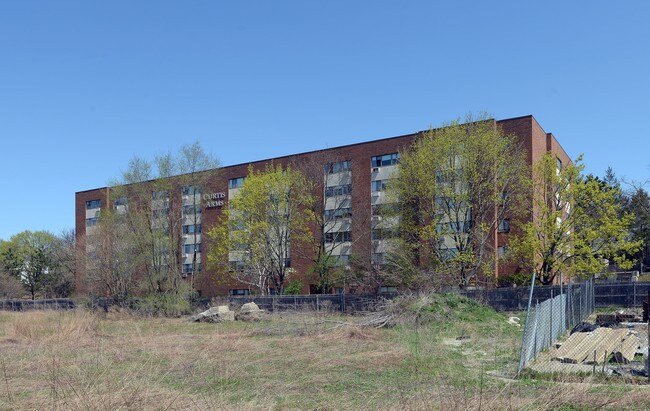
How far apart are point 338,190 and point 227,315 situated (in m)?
22.4

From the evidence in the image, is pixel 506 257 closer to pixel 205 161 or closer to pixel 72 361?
pixel 205 161

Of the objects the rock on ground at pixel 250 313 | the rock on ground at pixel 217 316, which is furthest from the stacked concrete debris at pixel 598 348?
the rock on ground at pixel 217 316

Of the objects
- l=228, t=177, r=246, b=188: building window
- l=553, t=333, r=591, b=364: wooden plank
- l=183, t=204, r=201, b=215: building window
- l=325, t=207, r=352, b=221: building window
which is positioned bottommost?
l=553, t=333, r=591, b=364: wooden plank

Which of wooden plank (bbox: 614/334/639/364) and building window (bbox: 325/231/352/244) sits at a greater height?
building window (bbox: 325/231/352/244)

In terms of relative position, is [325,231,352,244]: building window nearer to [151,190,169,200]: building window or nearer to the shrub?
the shrub

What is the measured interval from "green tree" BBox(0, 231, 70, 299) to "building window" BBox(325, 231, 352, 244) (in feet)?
121

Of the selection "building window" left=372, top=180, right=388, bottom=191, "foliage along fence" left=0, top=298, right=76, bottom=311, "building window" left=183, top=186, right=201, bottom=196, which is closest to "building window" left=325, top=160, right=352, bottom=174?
"building window" left=372, top=180, right=388, bottom=191

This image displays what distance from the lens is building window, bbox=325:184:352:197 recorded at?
5275 cm

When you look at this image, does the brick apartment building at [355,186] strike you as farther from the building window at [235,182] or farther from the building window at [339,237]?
the building window at [235,182]

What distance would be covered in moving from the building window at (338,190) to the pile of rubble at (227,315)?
2052 cm

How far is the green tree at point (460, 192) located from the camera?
38812mm

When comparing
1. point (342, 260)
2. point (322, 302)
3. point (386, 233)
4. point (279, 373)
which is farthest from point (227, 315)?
point (342, 260)

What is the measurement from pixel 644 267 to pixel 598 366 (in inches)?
2625

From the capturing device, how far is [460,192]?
39.8 m
